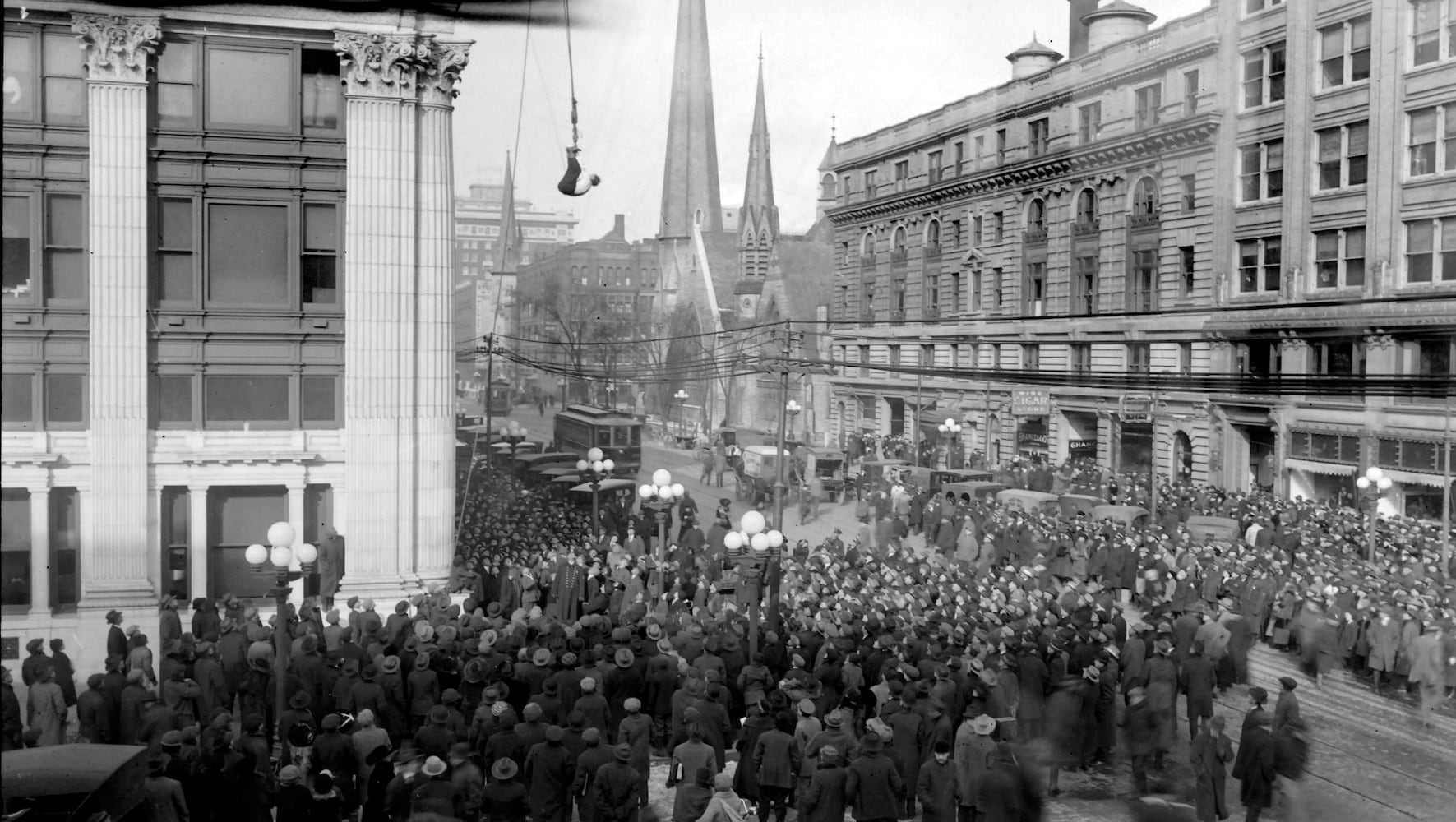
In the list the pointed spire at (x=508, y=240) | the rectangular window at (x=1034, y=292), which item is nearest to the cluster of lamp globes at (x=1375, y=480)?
the rectangular window at (x=1034, y=292)

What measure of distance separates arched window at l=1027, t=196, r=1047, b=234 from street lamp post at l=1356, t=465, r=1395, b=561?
4642 millimetres

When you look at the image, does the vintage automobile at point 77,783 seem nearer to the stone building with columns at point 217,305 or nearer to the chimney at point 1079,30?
the stone building with columns at point 217,305

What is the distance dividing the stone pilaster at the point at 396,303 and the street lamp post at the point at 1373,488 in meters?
8.88

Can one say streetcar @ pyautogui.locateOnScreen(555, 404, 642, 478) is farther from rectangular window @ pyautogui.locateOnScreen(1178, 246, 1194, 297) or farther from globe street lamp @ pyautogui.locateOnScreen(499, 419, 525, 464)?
rectangular window @ pyautogui.locateOnScreen(1178, 246, 1194, 297)

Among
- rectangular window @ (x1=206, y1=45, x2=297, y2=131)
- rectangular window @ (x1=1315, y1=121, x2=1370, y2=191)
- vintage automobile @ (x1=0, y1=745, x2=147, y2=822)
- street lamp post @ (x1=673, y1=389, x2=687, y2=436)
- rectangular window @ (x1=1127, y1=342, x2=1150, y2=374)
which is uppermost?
rectangular window @ (x1=206, y1=45, x2=297, y2=131)

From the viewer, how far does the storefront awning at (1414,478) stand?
853 centimetres

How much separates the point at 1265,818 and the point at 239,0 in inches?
269

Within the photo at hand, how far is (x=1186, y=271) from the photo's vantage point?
36.3 feet

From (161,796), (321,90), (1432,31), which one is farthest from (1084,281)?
(161,796)

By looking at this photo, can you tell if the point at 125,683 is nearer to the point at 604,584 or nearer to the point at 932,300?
the point at 604,584

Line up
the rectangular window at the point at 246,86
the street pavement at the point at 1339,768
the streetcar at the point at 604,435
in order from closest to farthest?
the street pavement at the point at 1339,768, the rectangular window at the point at 246,86, the streetcar at the point at 604,435

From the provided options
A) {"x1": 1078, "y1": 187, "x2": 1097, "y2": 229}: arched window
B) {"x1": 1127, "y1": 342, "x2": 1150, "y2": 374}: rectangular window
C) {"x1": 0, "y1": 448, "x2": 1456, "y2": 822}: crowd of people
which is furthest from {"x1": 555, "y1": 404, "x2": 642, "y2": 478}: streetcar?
{"x1": 1127, "y1": 342, "x2": 1150, "y2": 374}: rectangular window

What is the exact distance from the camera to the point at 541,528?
1533 cm

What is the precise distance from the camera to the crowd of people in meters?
6.28
